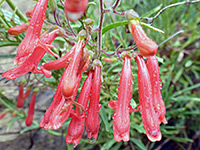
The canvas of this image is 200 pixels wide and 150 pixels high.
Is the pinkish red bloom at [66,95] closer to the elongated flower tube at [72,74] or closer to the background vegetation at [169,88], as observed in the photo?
the elongated flower tube at [72,74]

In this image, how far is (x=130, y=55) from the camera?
89cm

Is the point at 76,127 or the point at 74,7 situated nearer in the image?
the point at 74,7

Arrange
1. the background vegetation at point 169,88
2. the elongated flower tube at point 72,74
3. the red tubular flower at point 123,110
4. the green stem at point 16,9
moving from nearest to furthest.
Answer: the elongated flower tube at point 72,74 → the red tubular flower at point 123,110 → the green stem at point 16,9 → the background vegetation at point 169,88

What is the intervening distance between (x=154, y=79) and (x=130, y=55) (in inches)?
6.7

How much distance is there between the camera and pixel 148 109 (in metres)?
0.76

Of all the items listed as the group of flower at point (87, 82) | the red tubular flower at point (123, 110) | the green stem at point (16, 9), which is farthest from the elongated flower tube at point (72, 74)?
the green stem at point (16, 9)

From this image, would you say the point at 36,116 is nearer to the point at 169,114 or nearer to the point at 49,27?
the point at 49,27

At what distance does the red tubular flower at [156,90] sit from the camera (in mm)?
809

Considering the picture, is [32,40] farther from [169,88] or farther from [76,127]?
[169,88]

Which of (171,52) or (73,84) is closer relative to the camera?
(73,84)

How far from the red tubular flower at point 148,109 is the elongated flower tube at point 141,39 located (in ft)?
0.52

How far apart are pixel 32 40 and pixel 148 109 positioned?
0.59 metres

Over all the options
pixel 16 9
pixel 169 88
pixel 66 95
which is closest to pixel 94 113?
pixel 66 95

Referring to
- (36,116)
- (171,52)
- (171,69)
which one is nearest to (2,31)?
(36,116)
